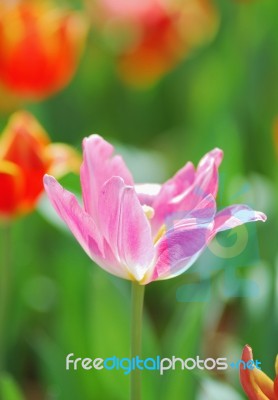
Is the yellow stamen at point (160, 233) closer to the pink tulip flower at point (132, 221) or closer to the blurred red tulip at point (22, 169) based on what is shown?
the pink tulip flower at point (132, 221)

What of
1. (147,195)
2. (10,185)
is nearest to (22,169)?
(10,185)

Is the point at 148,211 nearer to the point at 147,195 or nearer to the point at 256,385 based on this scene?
the point at 147,195

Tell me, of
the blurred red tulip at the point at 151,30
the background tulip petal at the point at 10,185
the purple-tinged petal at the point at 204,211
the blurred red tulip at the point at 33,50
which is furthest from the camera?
the blurred red tulip at the point at 151,30

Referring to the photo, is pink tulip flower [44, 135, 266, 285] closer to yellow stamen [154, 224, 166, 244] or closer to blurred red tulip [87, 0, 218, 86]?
yellow stamen [154, 224, 166, 244]

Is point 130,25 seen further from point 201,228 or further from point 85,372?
point 201,228

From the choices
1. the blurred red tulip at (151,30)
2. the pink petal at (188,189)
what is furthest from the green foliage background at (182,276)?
the pink petal at (188,189)

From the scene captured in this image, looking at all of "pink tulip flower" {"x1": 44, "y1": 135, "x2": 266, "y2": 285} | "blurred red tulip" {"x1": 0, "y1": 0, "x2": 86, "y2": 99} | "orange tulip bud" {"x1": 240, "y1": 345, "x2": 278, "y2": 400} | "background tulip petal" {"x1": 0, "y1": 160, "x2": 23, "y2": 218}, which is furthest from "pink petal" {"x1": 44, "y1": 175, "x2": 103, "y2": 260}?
"blurred red tulip" {"x1": 0, "y1": 0, "x2": 86, "y2": 99}

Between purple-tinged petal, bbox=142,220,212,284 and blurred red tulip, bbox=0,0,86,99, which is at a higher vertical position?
blurred red tulip, bbox=0,0,86,99
